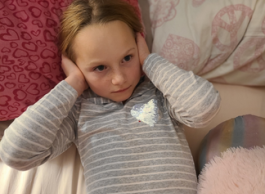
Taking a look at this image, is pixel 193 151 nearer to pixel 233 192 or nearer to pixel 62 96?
pixel 233 192

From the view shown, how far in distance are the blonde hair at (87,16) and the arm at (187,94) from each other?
0.21 meters

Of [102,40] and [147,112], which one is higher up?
[102,40]

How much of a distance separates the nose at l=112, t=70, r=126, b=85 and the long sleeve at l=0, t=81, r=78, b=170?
0.47ft

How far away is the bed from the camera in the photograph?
74 cm

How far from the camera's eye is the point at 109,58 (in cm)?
70

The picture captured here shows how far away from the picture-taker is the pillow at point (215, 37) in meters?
0.84

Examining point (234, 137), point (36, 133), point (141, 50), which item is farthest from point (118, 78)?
point (234, 137)

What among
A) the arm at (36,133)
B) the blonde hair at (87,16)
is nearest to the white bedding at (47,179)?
the arm at (36,133)

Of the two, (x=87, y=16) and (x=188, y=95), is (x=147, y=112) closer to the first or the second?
(x=188, y=95)

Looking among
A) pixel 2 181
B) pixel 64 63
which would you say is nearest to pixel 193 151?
pixel 64 63

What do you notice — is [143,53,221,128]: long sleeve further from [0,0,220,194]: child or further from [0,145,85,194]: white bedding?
[0,145,85,194]: white bedding

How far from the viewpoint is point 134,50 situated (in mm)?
756

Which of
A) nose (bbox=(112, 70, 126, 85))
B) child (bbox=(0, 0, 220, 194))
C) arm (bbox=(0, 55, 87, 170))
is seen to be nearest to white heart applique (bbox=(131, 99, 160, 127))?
child (bbox=(0, 0, 220, 194))

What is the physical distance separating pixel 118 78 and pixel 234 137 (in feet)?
1.35
